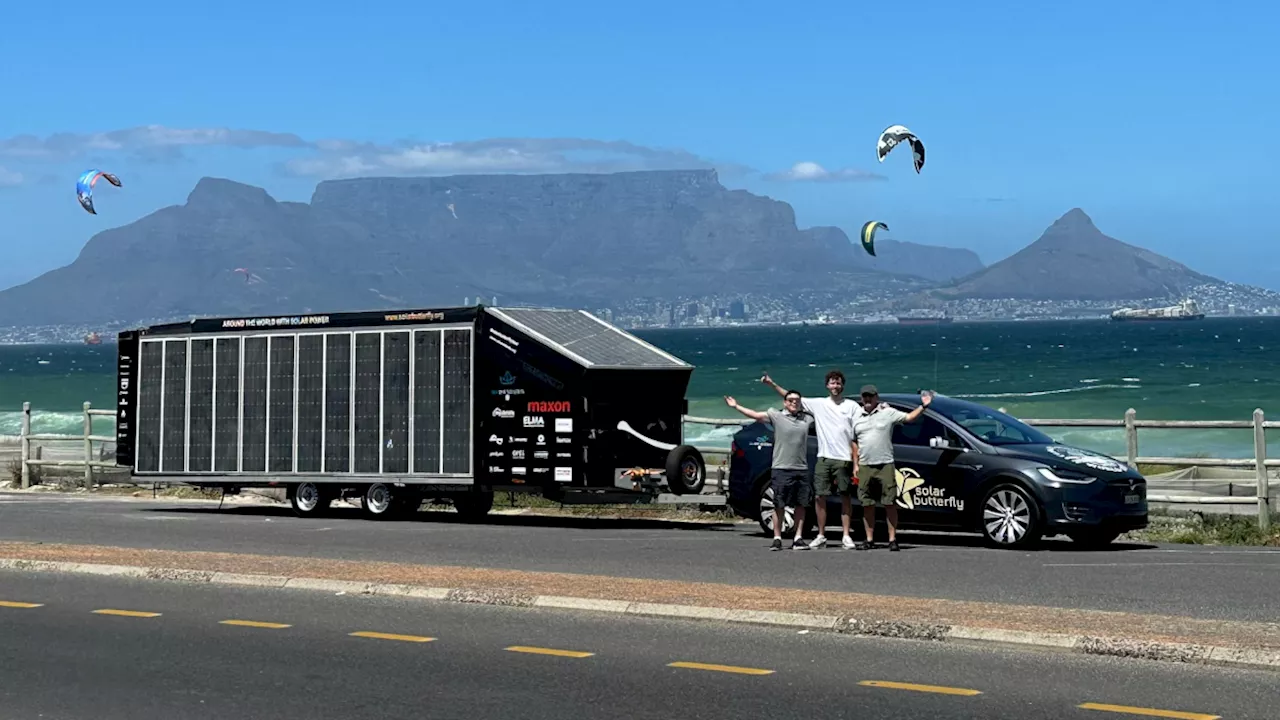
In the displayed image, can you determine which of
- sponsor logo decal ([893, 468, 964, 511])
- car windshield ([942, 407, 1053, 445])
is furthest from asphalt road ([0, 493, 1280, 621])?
car windshield ([942, 407, 1053, 445])

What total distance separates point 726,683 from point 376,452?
14.7m

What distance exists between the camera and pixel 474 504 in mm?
24938

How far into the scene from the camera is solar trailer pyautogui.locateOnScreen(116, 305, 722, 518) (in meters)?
23.2

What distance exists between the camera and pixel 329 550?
19109mm

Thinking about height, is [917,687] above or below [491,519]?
below

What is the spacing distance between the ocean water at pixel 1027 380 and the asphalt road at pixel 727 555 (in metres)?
15.3

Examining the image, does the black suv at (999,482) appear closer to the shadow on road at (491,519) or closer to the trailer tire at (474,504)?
the shadow on road at (491,519)

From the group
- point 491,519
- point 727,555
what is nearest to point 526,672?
point 727,555

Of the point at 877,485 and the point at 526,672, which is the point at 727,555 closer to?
the point at 877,485

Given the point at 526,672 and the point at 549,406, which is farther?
the point at 549,406

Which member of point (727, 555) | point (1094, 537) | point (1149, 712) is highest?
point (1094, 537)

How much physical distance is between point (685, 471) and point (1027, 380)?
88024 millimetres

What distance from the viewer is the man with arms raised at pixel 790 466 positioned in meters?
18.7

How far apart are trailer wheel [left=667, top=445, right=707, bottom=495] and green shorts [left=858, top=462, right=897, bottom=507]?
4490mm
